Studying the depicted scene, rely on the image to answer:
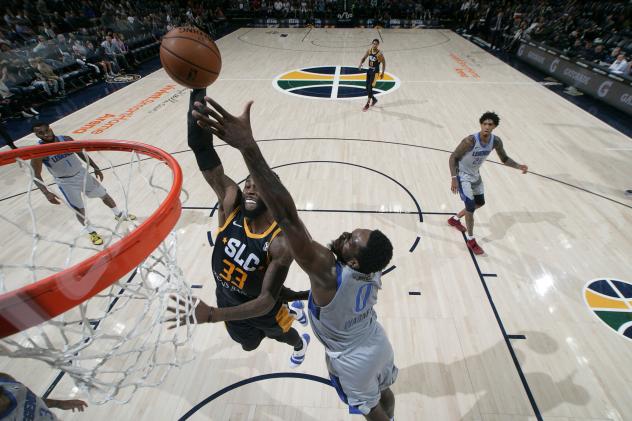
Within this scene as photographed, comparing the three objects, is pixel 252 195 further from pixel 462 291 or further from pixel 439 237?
pixel 439 237

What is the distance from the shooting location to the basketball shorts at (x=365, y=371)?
2.06 meters

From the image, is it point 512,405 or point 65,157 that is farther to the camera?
point 65,157

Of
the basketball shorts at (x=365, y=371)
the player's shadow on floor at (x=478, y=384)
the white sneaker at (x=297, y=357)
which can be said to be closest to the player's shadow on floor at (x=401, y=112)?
the player's shadow on floor at (x=478, y=384)

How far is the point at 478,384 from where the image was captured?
9.72 feet

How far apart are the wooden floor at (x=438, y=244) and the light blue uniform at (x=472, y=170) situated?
0.65 meters

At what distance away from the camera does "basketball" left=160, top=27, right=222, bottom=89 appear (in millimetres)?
2391

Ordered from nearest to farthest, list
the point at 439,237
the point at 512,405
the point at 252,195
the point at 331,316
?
1. the point at 331,316
2. the point at 252,195
3. the point at 512,405
4. the point at 439,237

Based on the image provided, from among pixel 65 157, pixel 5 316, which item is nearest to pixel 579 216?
pixel 5 316

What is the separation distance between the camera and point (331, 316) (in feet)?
6.26

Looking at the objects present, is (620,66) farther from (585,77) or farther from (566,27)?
(566,27)

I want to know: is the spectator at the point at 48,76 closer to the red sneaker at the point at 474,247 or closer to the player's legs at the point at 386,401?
the red sneaker at the point at 474,247

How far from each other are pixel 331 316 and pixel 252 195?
914mm

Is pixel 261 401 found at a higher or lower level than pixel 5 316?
lower

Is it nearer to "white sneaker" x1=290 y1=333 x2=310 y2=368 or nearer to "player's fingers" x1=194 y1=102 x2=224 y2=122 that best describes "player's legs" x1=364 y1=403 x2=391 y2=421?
"white sneaker" x1=290 y1=333 x2=310 y2=368
